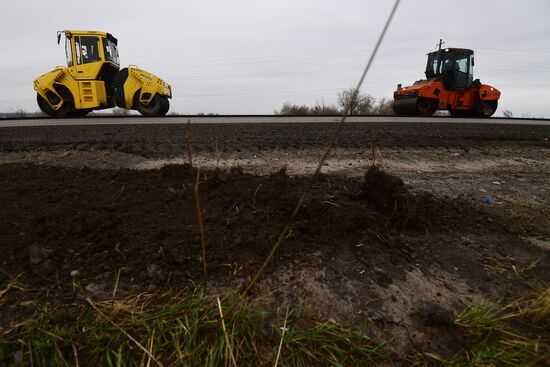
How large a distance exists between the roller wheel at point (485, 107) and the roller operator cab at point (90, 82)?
14.3 metres

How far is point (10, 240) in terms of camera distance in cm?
151

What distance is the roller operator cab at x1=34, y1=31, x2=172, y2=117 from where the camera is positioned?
10.1 meters

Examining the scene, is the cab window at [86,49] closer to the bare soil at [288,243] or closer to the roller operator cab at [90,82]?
the roller operator cab at [90,82]

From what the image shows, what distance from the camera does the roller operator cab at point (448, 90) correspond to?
517 inches

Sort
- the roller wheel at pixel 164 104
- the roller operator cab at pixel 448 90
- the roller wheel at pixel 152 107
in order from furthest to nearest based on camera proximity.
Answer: the roller operator cab at pixel 448 90 < the roller wheel at pixel 164 104 < the roller wheel at pixel 152 107

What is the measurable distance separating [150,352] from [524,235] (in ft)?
7.67

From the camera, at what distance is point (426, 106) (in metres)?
13.4

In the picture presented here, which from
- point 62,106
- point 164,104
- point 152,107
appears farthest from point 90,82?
point 164,104

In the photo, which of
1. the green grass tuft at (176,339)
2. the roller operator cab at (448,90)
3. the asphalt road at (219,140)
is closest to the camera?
the green grass tuft at (176,339)

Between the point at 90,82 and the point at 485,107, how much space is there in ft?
56.0

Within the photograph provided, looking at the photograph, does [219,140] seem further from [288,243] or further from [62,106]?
[62,106]

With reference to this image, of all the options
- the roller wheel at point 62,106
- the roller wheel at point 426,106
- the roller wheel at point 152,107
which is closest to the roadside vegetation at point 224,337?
the roller wheel at point 152,107

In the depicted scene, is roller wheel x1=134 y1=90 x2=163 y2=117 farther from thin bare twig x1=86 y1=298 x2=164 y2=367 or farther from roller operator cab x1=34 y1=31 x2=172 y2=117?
thin bare twig x1=86 y1=298 x2=164 y2=367

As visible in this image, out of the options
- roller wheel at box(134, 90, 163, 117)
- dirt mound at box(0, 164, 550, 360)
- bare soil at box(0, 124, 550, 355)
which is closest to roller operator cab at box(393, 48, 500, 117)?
roller wheel at box(134, 90, 163, 117)
